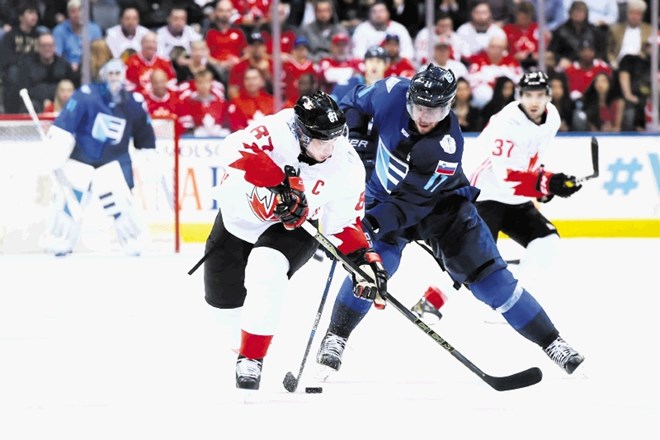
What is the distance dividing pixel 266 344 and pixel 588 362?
1290 mm

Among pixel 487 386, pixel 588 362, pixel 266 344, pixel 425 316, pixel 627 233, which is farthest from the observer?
pixel 627 233

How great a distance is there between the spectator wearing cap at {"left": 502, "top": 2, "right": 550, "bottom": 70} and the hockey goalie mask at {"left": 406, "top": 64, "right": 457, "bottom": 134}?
5.53 meters

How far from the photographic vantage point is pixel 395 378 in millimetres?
4121

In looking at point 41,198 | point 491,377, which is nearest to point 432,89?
point 491,377

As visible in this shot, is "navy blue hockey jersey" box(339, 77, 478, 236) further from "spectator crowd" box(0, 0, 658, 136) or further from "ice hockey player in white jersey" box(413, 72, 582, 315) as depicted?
"spectator crowd" box(0, 0, 658, 136)

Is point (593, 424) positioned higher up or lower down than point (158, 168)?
higher up

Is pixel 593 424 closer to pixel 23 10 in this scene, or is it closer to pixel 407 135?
pixel 407 135

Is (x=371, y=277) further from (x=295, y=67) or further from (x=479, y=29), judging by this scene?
(x=479, y=29)

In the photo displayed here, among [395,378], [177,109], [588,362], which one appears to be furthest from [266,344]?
[177,109]

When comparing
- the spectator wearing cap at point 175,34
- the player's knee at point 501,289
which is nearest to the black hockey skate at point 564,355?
the player's knee at point 501,289

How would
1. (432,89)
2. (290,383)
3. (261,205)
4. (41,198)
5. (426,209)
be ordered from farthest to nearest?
1. (41,198)
2. (426,209)
3. (432,89)
4. (290,383)
5. (261,205)

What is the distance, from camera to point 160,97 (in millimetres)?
9227

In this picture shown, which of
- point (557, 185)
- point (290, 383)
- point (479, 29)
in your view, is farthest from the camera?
point (479, 29)

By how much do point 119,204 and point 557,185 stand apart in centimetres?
395
